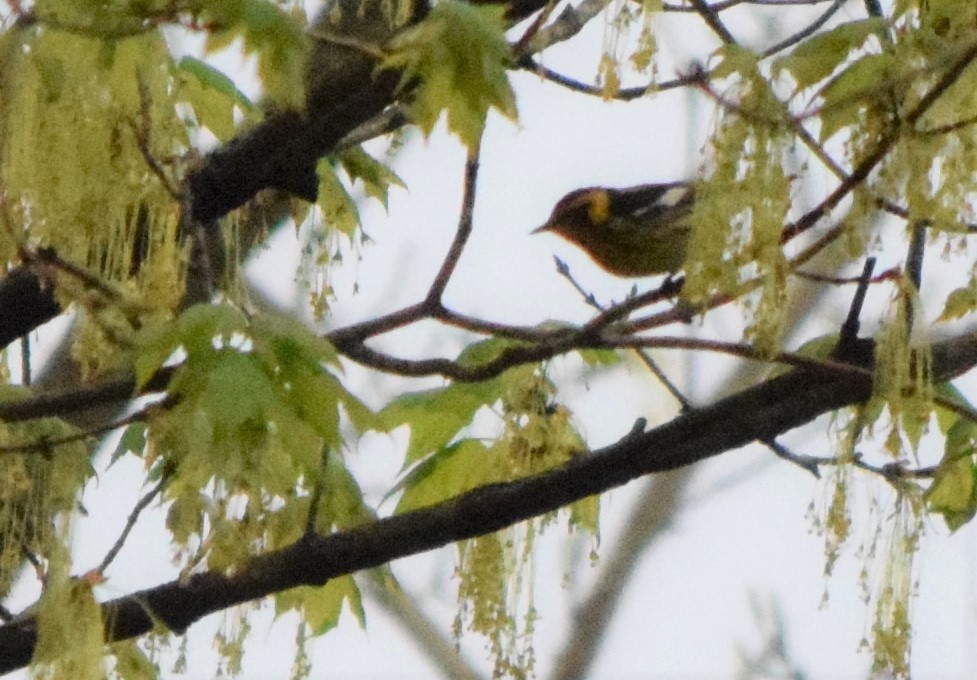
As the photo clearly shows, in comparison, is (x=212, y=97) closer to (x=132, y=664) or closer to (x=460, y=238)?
(x=460, y=238)

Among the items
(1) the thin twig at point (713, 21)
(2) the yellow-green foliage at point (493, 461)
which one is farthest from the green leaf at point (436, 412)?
(1) the thin twig at point (713, 21)

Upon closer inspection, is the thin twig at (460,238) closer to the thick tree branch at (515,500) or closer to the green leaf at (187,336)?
the green leaf at (187,336)

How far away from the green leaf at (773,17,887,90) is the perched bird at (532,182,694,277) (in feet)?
5.37

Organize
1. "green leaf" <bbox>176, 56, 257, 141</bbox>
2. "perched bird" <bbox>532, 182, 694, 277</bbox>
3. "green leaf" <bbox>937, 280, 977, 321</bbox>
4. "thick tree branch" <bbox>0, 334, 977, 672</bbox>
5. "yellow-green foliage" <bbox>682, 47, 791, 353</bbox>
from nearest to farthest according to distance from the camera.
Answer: "yellow-green foliage" <bbox>682, 47, 791, 353</bbox>, "green leaf" <bbox>937, 280, 977, 321</bbox>, "thick tree branch" <bbox>0, 334, 977, 672</bbox>, "green leaf" <bbox>176, 56, 257, 141</bbox>, "perched bird" <bbox>532, 182, 694, 277</bbox>

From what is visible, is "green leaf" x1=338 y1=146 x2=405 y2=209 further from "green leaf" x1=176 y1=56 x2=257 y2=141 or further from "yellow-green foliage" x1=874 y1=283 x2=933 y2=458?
"yellow-green foliage" x1=874 y1=283 x2=933 y2=458

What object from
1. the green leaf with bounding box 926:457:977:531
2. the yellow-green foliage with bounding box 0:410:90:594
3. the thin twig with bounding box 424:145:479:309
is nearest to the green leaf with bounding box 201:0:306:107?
the thin twig with bounding box 424:145:479:309

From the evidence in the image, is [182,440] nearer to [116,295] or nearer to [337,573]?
[116,295]

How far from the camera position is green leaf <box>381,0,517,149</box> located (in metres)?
1.83

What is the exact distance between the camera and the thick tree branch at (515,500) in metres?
2.37

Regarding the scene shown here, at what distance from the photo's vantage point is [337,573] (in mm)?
2418

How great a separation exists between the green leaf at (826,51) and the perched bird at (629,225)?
164 cm

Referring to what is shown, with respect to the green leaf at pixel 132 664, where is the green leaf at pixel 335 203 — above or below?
above

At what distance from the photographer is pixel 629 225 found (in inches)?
161

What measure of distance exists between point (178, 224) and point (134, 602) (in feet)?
2.13
